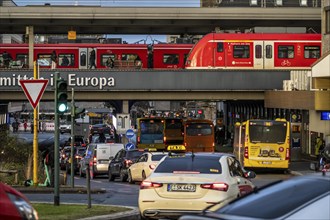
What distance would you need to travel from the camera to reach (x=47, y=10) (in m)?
60.2

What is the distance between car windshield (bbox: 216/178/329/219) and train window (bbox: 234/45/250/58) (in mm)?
45710

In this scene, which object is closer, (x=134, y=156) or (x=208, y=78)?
(x=134, y=156)

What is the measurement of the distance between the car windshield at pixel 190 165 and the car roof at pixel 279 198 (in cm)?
648

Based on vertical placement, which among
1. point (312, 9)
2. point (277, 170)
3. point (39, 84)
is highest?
point (312, 9)

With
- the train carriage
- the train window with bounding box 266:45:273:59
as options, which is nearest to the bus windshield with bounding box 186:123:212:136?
the train carriage

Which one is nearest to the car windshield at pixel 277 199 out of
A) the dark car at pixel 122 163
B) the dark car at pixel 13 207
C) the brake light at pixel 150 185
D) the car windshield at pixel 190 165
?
the dark car at pixel 13 207

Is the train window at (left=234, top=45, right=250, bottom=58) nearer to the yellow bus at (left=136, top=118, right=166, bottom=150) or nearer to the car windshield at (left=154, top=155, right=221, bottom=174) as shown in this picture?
the yellow bus at (left=136, top=118, right=166, bottom=150)

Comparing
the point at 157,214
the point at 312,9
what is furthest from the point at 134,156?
the point at 312,9

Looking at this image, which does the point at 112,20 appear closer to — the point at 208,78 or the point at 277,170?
the point at 208,78

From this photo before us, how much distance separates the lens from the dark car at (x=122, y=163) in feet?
115

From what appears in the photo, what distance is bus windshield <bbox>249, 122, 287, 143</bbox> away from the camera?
132 feet

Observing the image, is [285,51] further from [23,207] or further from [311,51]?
[23,207]

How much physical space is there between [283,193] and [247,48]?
46.2m

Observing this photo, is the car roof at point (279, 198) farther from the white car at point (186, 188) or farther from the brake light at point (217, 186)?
the brake light at point (217, 186)
